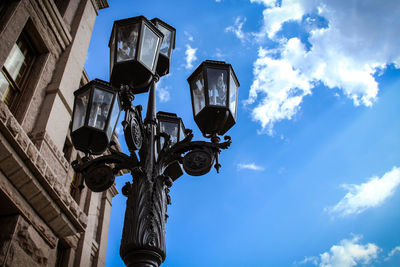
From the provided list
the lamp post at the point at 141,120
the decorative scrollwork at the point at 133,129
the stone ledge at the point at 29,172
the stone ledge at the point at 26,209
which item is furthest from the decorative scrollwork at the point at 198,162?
→ the stone ledge at the point at 26,209

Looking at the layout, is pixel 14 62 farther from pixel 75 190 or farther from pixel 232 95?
pixel 232 95

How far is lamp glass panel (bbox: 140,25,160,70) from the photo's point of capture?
14.8 ft

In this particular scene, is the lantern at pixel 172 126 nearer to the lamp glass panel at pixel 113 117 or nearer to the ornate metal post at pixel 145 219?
the lamp glass panel at pixel 113 117

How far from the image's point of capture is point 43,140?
7.48 m

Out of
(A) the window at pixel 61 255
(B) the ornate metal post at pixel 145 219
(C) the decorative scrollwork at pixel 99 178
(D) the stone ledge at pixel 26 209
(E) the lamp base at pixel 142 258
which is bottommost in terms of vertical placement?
(E) the lamp base at pixel 142 258

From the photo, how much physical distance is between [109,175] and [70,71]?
6782 mm

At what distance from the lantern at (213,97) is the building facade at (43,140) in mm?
2363

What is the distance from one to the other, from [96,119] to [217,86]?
1.57 meters

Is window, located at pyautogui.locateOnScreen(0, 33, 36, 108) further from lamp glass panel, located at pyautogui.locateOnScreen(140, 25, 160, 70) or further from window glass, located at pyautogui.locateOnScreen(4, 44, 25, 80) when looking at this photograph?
lamp glass panel, located at pyautogui.locateOnScreen(140, 25, 160, 70)

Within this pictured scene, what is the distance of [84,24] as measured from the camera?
1217cm

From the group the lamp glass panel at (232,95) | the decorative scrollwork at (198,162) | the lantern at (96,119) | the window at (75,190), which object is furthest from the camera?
the window at (75,190)

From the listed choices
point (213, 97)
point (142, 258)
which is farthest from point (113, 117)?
point (142, 258)

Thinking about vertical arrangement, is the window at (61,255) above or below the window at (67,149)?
below

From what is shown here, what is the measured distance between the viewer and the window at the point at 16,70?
794 cm
